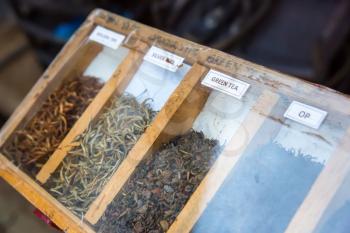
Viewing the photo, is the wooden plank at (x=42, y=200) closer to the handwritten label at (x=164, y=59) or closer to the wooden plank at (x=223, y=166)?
the wooden plank at (x=223, y=166)

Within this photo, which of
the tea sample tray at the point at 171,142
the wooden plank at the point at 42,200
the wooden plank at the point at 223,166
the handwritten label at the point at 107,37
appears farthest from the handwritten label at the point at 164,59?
the wooden plank at the point at 42,200

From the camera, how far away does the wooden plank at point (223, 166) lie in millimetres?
865

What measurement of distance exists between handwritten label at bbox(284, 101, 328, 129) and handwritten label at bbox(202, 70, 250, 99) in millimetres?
103

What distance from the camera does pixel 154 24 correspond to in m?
2.38

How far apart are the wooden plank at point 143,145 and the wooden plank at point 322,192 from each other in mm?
327

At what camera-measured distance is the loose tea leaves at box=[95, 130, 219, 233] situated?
0.89 metres

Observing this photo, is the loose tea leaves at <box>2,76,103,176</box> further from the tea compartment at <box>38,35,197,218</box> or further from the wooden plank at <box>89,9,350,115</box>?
the wooden plank at <box>89,9,350,115</box>

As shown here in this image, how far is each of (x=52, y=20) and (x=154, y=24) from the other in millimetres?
602

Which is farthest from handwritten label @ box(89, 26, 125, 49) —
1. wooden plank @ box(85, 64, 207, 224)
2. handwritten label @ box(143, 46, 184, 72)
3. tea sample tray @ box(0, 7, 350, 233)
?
wooden plank @ box(85, 64, 207, 224)

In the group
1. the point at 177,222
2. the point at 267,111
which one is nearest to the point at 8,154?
the point at 177,222

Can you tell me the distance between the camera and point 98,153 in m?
1.01

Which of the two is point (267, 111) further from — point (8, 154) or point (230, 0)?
point (230, 0)

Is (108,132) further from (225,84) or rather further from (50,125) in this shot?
(225,84)

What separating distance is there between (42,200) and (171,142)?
0.32 meters
